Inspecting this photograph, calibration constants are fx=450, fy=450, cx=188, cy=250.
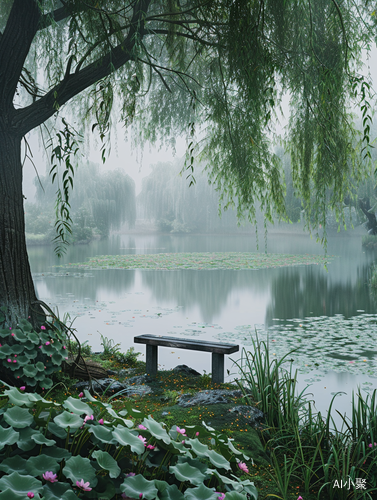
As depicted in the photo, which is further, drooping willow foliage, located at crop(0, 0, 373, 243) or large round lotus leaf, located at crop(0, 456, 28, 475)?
drooping willow foliage, located at crop(0, 0, 373, 243)

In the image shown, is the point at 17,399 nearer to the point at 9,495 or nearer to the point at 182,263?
the point at 9,495

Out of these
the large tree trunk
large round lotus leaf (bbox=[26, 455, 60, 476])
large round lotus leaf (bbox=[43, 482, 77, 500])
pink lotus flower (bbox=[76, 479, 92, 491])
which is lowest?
large round lotus leaf (bbox=[43, 482, 77, 500])

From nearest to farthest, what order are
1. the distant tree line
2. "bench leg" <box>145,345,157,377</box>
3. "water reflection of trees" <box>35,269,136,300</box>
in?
"bench leg" <box>145,345,157,377</box> < "water reflection of trees" <box>35,269,136,300</box> < the distant tree line

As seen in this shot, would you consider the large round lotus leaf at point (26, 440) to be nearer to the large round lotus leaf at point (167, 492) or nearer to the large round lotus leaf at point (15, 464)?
the large round lotus leaf at point (15, 464)

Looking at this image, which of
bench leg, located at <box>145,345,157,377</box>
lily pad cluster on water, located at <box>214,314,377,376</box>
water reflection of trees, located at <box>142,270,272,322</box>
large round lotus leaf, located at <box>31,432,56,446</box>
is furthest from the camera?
water reflection of trees, located at <box>142,270,272,322</box>

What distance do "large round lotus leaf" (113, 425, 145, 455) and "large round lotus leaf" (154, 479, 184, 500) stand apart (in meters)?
→ 0.11

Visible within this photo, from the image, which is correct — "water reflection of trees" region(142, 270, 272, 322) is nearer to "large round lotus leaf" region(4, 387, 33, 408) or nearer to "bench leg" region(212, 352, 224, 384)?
"bench leg" region(212, 352, 224, 384)

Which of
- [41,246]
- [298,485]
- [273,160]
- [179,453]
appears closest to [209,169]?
[273,160]

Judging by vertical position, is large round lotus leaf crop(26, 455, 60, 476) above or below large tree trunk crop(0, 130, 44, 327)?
below

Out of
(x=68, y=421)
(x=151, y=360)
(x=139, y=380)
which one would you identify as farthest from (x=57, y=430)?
(x=151, y=360)

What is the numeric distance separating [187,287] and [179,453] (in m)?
9.04

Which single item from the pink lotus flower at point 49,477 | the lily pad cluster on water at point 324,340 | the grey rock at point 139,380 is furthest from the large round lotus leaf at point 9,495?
the lily pad cluster on water at point 324,340

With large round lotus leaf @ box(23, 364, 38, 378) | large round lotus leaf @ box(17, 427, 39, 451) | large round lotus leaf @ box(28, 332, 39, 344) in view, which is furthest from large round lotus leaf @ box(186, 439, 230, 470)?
large round lotus leaf @ box(28, 332, 39, 344)

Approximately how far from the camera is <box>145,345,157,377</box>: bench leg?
389cm
